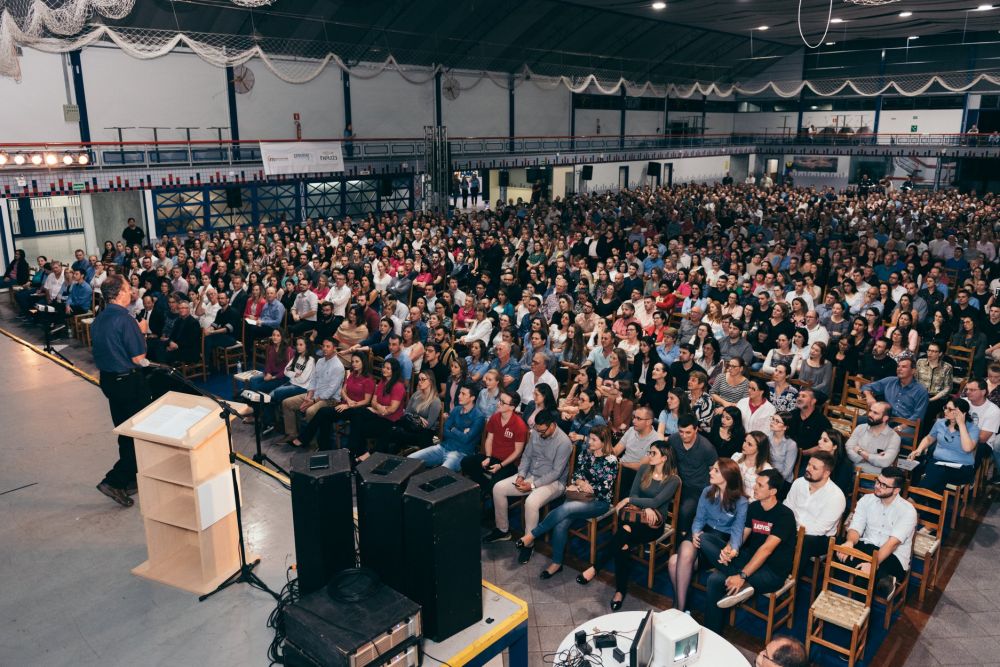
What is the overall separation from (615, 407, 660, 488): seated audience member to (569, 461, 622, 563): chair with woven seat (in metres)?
0.11

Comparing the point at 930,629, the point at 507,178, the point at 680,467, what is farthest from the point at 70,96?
the point at 930,629

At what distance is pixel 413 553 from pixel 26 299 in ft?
36.4

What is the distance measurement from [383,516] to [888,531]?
317 centimetres

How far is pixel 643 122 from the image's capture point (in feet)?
108

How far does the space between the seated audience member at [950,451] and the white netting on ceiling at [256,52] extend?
27.9 feet

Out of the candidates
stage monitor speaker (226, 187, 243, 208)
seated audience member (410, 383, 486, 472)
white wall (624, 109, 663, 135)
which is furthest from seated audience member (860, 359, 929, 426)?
white wall (624, 109, 663, 135)

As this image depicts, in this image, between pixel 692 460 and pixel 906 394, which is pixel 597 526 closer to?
pixel 692 460

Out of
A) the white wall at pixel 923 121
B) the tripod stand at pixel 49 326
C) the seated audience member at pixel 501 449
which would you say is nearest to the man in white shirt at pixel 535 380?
the seated audience member at pixel 501 449

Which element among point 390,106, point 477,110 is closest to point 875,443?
point 390,106

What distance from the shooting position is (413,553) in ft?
9.84

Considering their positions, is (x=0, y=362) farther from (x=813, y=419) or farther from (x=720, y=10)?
(x=720, y=10)

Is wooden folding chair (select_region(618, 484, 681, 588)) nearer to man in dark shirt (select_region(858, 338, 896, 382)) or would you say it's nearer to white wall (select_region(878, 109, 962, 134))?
man in dark shirt (select_region(858, 338, 896, 382))

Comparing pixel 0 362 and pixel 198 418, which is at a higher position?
pixel 198 418

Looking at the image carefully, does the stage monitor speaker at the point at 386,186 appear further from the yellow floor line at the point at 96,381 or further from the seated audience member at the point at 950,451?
the seated audience member at the point at 950,451
